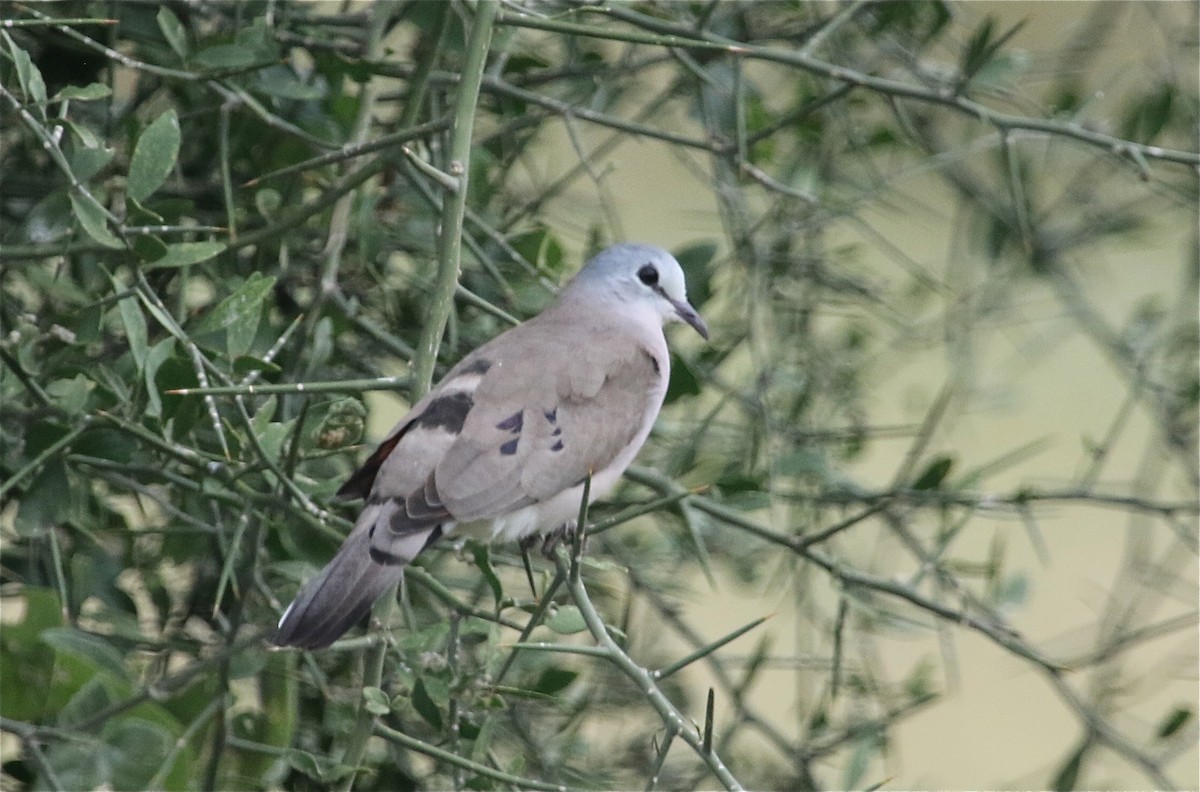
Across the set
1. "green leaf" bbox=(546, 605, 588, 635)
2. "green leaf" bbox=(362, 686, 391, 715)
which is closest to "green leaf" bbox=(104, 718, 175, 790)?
"green leaf" bbox=(362, 686, 391, 715)

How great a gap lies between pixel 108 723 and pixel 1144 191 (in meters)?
2.28

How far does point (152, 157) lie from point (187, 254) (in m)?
0.10

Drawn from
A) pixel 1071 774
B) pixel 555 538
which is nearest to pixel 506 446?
pixel 555 538

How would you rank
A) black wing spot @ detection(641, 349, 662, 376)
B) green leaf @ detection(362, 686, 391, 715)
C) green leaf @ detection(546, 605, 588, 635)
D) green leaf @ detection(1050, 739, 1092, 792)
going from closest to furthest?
green leaf @ detection(362, 686, 391, 715) < green leaf @ detection(546, 605, 588, 635) < green leaf @ detection(1050, 739, 1092, 792) < black wing spot @ detection(641, 349, 662, 376)

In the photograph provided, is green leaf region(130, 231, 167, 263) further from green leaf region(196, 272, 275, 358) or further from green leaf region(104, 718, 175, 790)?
green leaf region(104, 718, 175, 790)

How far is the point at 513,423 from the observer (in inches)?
60.3

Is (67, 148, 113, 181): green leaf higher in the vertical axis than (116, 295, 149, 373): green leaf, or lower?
higher

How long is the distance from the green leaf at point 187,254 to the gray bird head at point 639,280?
1.90 feet

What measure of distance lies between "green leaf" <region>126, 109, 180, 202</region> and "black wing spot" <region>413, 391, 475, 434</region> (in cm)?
32

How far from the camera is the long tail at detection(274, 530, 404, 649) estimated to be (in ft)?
4.09

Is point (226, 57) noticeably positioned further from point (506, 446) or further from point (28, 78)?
point (506, 446)

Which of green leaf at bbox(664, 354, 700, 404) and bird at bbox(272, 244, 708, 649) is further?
green leaf at bbox(664, 354, 700, 404)

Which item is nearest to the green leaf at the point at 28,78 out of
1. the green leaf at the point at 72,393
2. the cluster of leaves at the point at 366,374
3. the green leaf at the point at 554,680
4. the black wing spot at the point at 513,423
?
the cluster of leaves at the point at 366,374

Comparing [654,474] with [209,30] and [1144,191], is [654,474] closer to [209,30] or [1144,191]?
[209,30]
